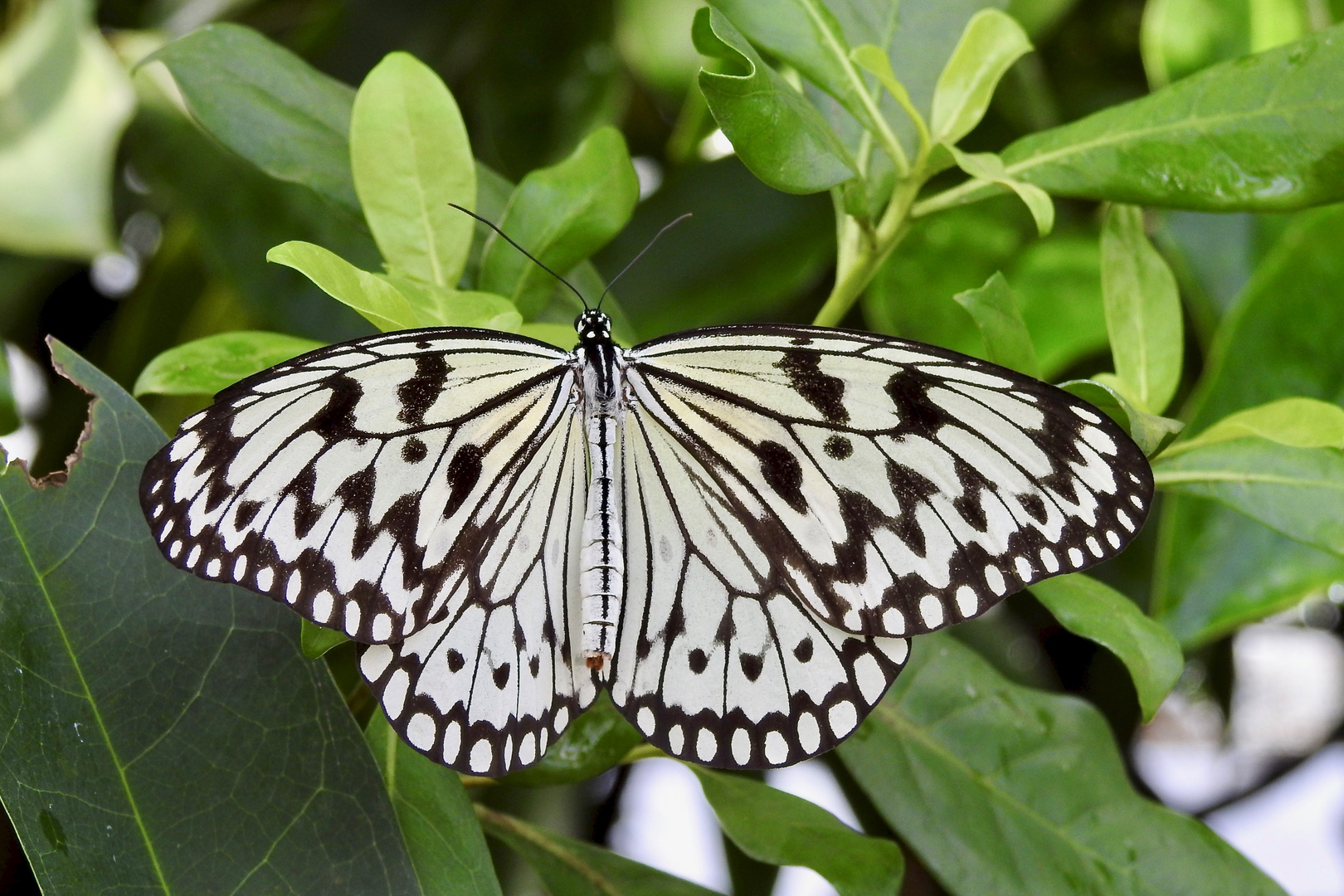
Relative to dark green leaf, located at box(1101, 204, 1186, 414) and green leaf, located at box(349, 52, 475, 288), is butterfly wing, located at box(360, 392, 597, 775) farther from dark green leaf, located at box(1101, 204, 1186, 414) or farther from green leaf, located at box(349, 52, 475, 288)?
dark green leaf, located at box(1101, 204, 1186, 414)

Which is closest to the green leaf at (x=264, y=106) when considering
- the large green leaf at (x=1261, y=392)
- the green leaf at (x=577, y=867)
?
the green leaf at (x=577, y=867)

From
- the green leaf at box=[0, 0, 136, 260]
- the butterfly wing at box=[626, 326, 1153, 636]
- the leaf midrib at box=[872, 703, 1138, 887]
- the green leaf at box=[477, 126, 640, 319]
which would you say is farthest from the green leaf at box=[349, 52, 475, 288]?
the leaf midrib at box=[872, 703, 1138, 887]

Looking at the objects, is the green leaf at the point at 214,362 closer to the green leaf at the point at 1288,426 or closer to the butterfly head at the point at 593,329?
the butterfly head at the point at 593,329

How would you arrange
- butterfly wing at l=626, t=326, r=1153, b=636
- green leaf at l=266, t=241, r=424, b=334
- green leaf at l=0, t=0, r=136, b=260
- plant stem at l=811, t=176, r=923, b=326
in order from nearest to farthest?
green leaf at l=266, t=241, r=424, b=334 < butterfly wing at l=626, t=326, r=1153, b=636 < plant stem at l=811, t=176, r=923, b=326 < green leaf at l=0, t=0, r=136, b=260

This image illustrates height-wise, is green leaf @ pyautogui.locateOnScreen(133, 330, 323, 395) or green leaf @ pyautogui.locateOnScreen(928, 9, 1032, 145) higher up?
green leaf @ pyautogui.locateOnScreen(928, 9, 1032, 145)

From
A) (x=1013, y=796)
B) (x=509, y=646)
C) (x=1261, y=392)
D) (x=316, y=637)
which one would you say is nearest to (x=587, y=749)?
(x=509, y=646)

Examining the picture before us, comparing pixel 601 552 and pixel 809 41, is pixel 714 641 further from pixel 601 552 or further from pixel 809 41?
pixel 809 41
